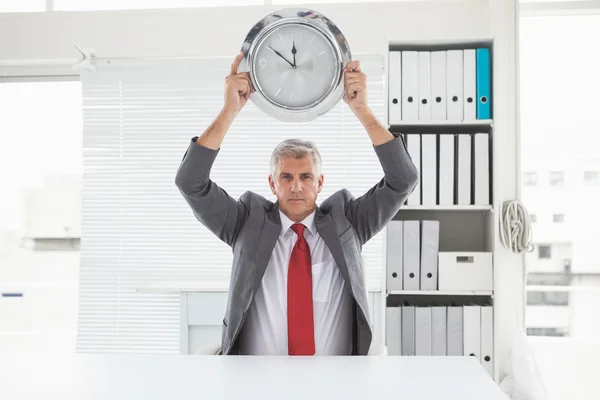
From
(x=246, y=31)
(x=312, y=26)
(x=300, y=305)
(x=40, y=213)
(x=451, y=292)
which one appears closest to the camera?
(x=312, y=26)

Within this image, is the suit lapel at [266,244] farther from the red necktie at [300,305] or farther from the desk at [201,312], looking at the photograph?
the desk at [201,312]

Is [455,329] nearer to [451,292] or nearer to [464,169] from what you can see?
[451,292]

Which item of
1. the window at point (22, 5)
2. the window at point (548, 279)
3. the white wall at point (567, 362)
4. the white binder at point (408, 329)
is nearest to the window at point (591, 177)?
the window at point (548, 279)

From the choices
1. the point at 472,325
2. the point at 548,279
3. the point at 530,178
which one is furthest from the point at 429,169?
the point at 548,279

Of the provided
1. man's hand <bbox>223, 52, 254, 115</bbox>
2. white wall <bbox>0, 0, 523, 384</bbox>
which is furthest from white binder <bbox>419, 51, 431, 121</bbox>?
man's hand <bbox>223, 52, 254, 115</bbox>

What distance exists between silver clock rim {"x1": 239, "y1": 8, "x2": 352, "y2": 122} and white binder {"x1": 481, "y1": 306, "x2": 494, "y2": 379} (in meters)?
1.73

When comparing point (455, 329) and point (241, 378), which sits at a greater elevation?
point (241, 378)

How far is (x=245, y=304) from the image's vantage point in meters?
1.49

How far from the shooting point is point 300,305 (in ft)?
4.89

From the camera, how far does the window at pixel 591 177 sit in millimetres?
3135

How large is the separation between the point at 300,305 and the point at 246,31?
2.07m

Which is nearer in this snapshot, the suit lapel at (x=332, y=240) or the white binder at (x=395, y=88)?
the suit lapel at (x=332, y=240)

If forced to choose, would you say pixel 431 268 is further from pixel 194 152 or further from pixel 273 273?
pixel 194 152

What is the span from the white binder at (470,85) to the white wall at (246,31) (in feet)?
1.23
